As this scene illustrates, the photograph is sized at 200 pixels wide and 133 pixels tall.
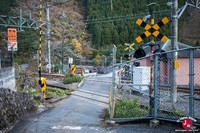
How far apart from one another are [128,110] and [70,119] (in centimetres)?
224

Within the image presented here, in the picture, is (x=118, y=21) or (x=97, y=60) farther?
(x=118, y=21)

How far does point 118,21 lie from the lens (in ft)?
140

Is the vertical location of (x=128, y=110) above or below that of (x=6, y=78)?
below

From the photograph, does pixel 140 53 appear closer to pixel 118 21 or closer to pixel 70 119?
pixel 70 119

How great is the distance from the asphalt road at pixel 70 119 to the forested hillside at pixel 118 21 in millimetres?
30771

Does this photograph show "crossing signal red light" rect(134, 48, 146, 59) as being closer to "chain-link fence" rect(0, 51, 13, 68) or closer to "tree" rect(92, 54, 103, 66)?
"chain-link fence" rect(0, 51, 13, 68)

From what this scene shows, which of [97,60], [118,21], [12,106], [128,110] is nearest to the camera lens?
[128,110]

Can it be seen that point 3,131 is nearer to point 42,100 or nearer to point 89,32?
point 42,100

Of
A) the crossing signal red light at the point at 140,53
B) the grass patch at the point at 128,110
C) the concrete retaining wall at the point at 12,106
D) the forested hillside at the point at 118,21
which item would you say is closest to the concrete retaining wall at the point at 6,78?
the concrete retaining wall at the point at 12,106

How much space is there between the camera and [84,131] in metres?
5.25

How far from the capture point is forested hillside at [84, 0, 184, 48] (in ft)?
128

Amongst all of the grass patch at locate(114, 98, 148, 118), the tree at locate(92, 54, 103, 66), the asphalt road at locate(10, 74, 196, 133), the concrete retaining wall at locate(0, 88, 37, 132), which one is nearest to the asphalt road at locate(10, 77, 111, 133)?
the asphalt road at locate(10, 74, 196, 133)

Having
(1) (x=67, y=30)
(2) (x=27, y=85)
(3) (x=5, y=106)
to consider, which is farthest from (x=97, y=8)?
(3) (x=5, y=106)

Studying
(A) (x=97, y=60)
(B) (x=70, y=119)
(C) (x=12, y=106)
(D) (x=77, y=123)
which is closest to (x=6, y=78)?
(C) (x=12, y=106)
